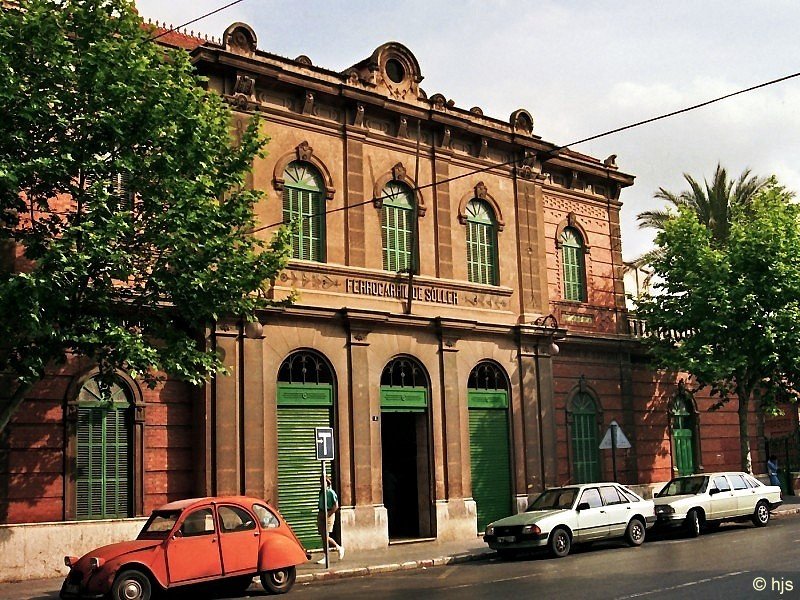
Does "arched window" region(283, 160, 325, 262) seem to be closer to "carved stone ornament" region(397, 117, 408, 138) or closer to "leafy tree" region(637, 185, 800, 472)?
"carved stone ornament" region(397, 117, 408, 138)

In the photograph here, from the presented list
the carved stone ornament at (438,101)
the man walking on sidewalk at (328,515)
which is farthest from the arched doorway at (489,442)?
the carved stone ornament at (438,101)

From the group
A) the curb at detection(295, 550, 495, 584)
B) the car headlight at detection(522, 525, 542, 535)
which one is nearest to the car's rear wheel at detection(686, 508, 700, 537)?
the curb at detection(295, 550, 495, 584)

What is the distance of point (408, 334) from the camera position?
23.2m

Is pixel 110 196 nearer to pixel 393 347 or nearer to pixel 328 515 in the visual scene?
Result: pixel 328 515

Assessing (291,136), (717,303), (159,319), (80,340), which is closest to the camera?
(80,340)

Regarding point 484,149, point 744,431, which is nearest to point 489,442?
point 484,149

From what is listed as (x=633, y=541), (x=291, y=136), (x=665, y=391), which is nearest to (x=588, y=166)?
(x=665, y=391)

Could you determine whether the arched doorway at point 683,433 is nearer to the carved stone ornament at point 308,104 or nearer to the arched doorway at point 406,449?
the arched doorway at point 406,449

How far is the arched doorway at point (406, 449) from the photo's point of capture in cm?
2303

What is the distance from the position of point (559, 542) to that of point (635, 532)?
8.38 ft

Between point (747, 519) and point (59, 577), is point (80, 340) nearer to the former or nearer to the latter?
point (59, 577)

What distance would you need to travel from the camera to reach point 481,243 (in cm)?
2575

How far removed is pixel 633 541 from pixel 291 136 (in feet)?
39.5

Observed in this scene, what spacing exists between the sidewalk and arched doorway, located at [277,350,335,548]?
99 centimetres
